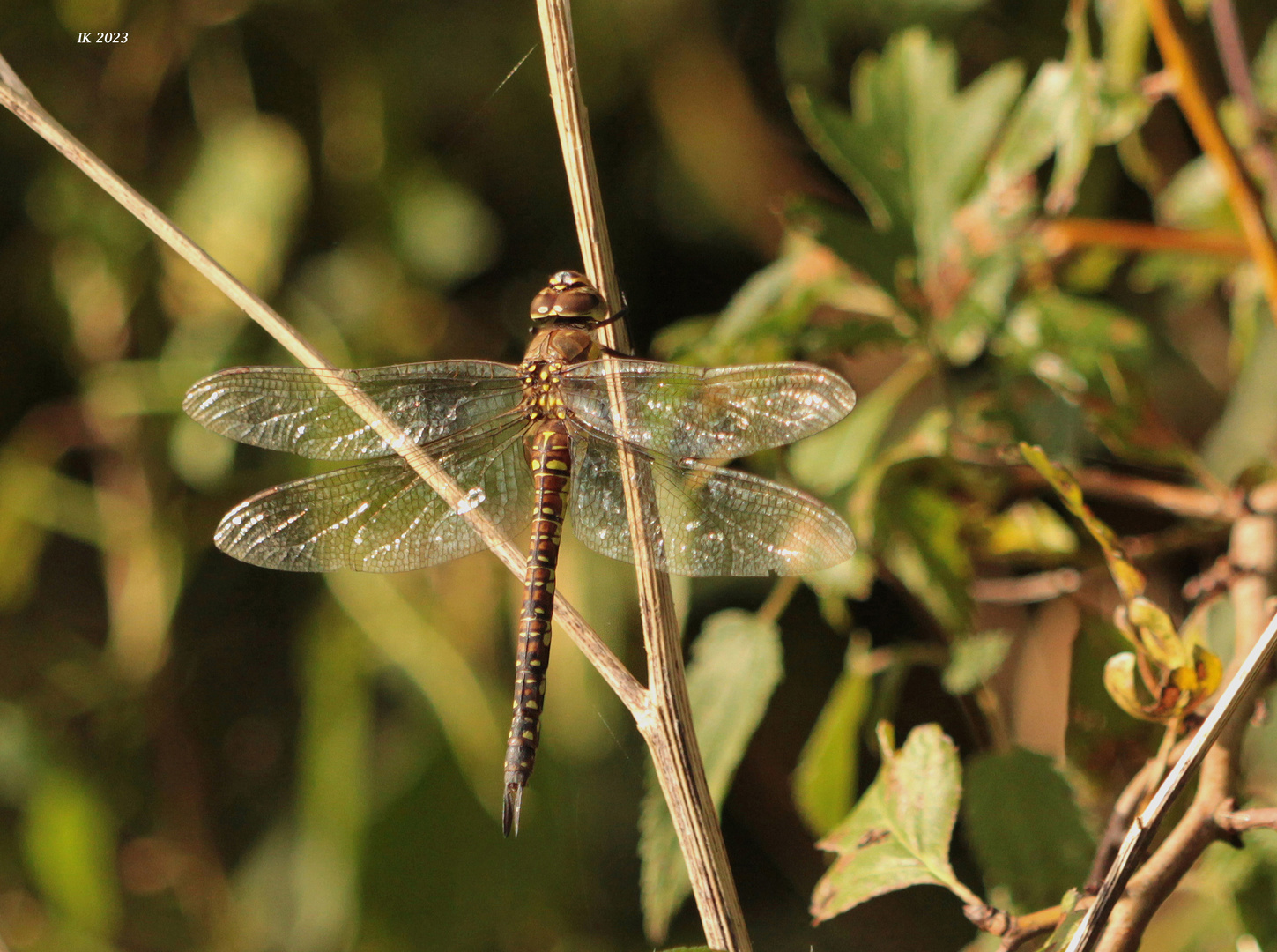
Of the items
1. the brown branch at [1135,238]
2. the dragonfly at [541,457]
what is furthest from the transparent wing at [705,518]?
the brown branch at [1135,238]

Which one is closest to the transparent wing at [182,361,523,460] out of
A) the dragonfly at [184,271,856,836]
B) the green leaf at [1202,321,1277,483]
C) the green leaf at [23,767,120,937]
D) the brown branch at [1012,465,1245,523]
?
the dragonfly at [184,271,856,836]

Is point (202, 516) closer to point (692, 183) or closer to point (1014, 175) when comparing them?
point (692, 183)

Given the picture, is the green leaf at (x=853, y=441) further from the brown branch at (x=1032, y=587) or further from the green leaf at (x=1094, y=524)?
the green leaf at (x=1094, y=524)

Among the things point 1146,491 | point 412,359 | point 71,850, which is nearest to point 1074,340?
point 1146,491

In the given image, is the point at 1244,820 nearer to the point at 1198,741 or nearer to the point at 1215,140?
the point at 1198,741

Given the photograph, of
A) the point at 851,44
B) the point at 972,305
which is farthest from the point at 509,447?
the point at 851,44
